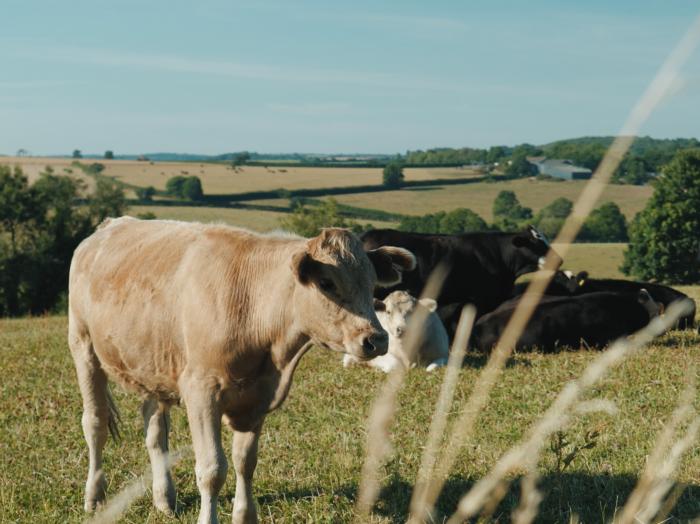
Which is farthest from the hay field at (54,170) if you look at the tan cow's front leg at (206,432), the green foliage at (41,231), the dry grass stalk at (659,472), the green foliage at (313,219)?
the dry grass stalk at (659,472)

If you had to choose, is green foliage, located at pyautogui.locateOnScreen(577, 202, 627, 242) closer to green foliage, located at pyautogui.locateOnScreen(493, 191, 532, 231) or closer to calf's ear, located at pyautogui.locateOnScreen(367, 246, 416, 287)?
green foliage, located at pyautogui.locateOnScreen(493, 191, 532, 231)

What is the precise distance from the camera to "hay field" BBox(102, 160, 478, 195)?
355 ft

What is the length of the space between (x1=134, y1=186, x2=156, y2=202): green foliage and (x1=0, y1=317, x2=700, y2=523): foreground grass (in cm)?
9184

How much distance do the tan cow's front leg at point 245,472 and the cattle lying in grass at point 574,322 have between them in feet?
23.9

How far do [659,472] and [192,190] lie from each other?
10010 centimetres

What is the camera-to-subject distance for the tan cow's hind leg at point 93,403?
20.4ft

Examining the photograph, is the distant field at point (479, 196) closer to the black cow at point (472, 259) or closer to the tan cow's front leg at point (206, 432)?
the black cow at point (472, 259)

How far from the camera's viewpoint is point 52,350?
1346cm

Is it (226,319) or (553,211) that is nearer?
(226,319)

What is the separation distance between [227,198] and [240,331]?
98662 millimetres

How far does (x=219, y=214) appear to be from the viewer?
83938 millimetres

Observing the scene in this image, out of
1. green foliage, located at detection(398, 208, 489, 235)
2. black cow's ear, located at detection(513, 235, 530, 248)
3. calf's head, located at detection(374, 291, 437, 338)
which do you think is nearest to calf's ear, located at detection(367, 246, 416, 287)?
calf's head, located at detection(374, 291, 437, 338)

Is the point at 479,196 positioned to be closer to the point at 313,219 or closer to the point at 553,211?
the point at 553,211

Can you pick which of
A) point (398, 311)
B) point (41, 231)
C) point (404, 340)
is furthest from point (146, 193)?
point (404, 340)
